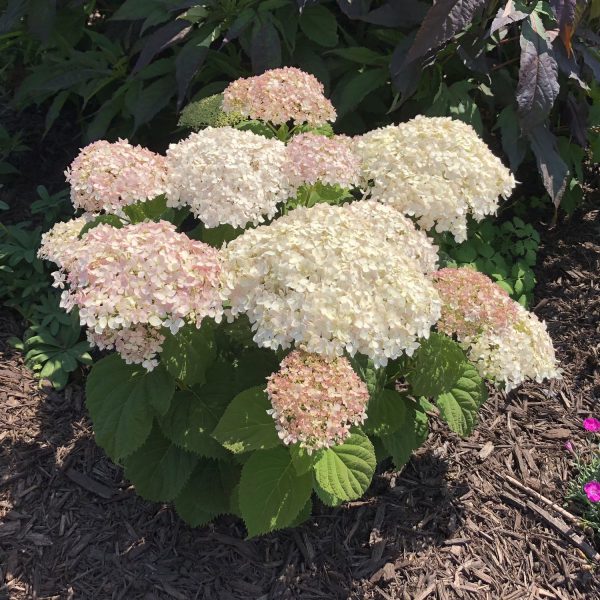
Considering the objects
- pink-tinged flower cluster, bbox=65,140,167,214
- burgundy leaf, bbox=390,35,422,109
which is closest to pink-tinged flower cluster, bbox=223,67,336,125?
pink-tinged flower cluster, bbox=65,140,167,214

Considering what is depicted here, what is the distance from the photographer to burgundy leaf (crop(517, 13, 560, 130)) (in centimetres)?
275

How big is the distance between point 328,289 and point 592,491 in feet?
4.63

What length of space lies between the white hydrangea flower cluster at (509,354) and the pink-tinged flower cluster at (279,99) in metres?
0.85

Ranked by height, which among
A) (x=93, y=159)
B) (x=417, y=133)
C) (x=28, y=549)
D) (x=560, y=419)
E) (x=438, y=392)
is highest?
(x=417, y=133)

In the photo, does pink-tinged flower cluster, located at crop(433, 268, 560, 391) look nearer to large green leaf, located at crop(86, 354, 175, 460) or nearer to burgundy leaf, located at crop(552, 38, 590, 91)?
large green leaf, located at crop(86, 354, 175, 460)

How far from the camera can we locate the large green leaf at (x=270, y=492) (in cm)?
180

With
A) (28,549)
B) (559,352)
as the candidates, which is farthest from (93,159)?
(559,352)

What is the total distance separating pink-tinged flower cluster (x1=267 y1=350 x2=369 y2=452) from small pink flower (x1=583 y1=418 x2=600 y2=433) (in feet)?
4.78

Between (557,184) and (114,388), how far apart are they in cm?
210

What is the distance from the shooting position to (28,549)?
Answer: 224cm

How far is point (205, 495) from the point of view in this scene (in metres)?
2.16

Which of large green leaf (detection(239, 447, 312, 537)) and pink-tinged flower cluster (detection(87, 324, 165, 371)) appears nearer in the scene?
pink-tinged flower cluster (detection(87, 324, 165, 371))

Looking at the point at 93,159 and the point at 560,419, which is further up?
the point at 93,159

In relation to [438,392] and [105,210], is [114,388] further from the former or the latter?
[438,392]
